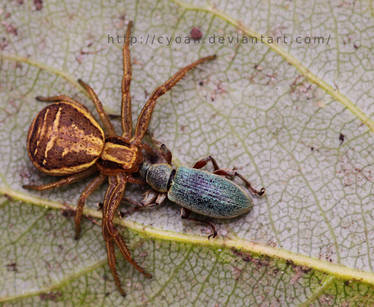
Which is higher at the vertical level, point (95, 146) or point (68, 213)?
point (95, 146)

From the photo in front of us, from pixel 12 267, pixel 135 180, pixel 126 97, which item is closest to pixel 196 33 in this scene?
pixel 126 97

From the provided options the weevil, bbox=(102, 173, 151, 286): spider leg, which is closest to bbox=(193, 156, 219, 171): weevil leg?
the weevil

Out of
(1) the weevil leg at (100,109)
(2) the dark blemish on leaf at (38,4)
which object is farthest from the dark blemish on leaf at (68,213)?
(2) the dark blemish on leaf at (38,4)

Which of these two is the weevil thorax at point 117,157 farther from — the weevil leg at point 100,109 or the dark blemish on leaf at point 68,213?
the dark blemish on leaf at point 68,213

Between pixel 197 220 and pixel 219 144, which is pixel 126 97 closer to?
pixel 219 144

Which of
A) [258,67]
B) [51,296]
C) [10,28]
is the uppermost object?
[258,67]

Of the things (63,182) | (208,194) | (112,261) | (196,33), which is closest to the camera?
(208,194)
